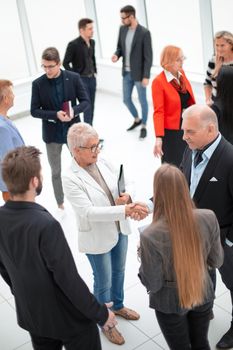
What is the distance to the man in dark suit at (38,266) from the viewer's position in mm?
2119

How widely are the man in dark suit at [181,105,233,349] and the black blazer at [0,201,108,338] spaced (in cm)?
98

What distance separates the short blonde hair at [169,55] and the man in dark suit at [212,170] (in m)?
1.51

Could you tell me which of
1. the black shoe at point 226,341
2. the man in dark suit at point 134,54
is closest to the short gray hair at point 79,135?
the black shoe at point 226,341

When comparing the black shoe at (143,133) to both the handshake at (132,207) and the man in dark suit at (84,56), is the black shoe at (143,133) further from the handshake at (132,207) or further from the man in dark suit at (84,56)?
the handshake at (132,207)

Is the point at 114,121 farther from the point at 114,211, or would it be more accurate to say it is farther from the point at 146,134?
the point at 114,211

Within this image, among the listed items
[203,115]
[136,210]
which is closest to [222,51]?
[203,115]

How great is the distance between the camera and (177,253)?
88.3 inches

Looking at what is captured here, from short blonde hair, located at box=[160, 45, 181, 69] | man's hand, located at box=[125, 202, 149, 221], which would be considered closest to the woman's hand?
short blonde hair, located at box=[160, 45, 181, 69]

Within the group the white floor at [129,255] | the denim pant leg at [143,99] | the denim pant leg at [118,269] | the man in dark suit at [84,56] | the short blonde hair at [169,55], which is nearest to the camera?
the denim pant leg at [118,269]

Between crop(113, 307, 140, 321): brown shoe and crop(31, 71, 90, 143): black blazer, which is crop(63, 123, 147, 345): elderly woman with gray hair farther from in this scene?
crop(31, 71, 90, 143): black blazer

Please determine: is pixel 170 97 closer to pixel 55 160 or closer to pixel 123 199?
pixel 55 160

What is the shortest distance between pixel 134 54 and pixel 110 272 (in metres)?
4.42

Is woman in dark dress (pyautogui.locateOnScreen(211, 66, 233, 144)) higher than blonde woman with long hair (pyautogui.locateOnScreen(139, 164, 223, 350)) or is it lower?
higher

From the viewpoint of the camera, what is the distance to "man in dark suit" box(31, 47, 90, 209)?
470cm
